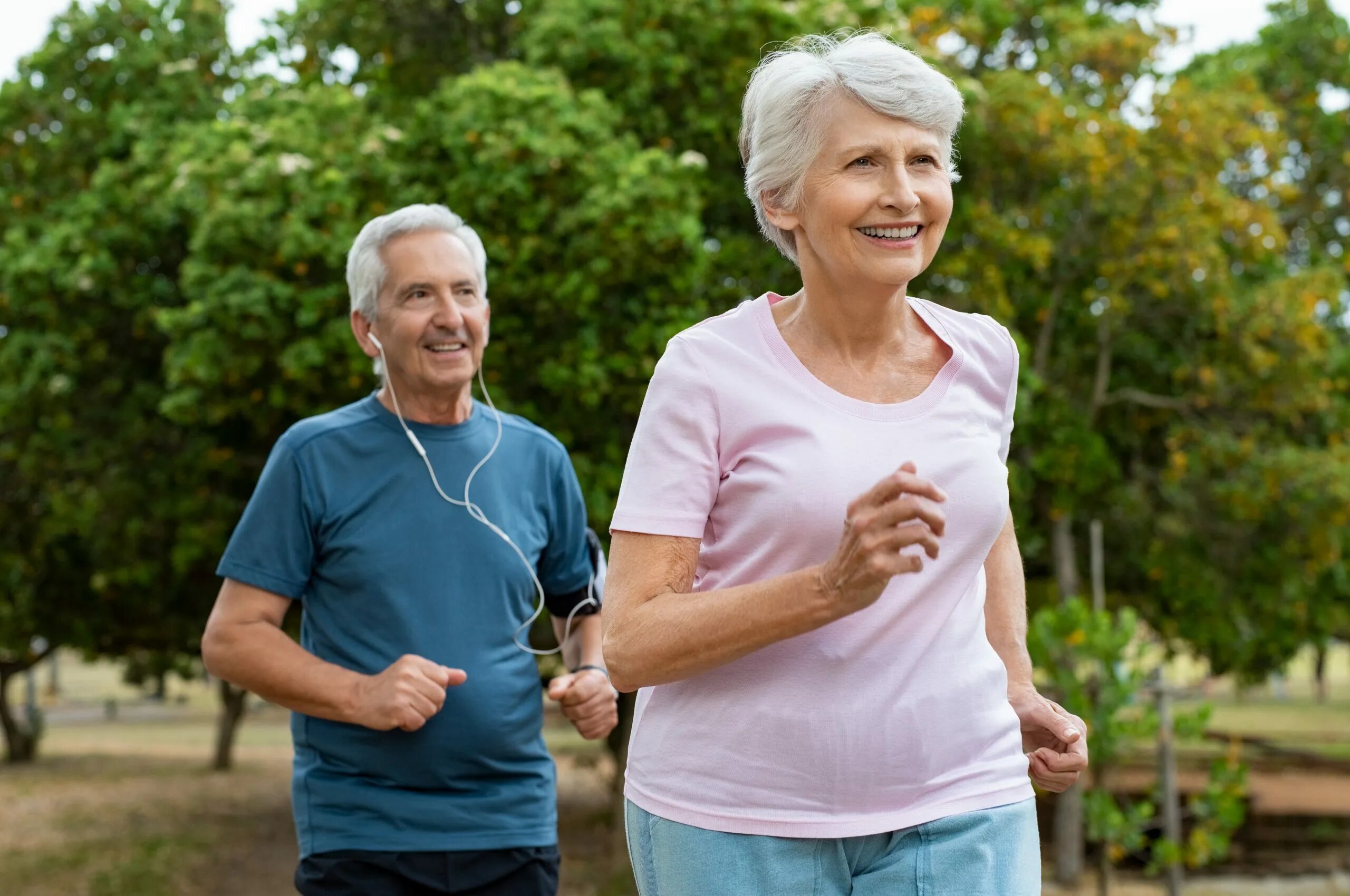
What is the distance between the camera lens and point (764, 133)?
201 cm

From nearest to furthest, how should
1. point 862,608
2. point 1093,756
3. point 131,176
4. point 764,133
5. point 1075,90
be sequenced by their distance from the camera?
point 862,608 → point 764,133 → point 1093,756 → point 131,176 → point 1075,90

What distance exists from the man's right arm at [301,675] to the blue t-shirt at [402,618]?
0.19 feet

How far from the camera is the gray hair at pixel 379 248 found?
3322mm

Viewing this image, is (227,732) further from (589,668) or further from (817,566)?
(817,566)

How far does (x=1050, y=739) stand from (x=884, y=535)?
0.67 metres

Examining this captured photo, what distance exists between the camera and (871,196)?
1915 mm

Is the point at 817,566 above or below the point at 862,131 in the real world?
below

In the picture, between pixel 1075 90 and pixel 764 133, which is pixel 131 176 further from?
pixel 764 133

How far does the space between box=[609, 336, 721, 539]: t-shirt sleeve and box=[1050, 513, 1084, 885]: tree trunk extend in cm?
1396

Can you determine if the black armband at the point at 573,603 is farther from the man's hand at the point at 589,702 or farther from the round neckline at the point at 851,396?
the round neckline at the point at 851,396

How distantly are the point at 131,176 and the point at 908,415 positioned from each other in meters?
11.8

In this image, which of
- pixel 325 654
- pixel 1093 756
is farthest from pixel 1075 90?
pixel 325 654

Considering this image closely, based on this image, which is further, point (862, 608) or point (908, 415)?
point (908, 415)

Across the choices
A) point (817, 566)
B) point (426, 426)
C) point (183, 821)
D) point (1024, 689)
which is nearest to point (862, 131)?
point (817, 566)
